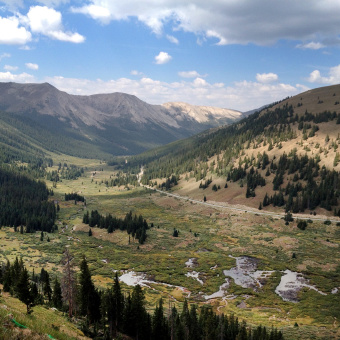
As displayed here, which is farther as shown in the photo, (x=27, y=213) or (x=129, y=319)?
(x=27, y=213)

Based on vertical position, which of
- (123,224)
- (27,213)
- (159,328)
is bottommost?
(27,213)

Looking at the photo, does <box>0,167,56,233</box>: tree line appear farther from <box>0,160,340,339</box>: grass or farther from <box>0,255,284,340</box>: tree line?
<box>0,255,284,340</box>: tree line

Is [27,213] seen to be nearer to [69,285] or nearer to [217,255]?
[217,255]

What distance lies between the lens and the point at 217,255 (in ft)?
381

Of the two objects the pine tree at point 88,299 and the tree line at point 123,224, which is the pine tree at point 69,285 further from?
the tree line at point 123,224

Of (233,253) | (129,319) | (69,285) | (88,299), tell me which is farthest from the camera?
(233,253)

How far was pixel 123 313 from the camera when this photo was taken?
55.0m

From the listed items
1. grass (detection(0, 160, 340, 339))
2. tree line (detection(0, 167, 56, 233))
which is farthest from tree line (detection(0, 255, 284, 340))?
tree line (detection(0, 167, 56, 233))

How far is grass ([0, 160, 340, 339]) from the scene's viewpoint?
241 ft

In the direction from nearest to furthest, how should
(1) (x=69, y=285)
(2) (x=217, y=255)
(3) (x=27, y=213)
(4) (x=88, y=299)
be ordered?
(1) (x=69, y=285) → (4) (x=88, y=299) → (2) (x=217, y=255) → (3) (x=27, y=213)

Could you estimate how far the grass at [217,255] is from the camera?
73.6 meters

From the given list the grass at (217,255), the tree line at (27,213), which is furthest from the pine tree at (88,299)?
the tree line at (27,213)

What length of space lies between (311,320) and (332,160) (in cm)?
15479

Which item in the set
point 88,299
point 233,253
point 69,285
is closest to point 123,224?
point 233,253
